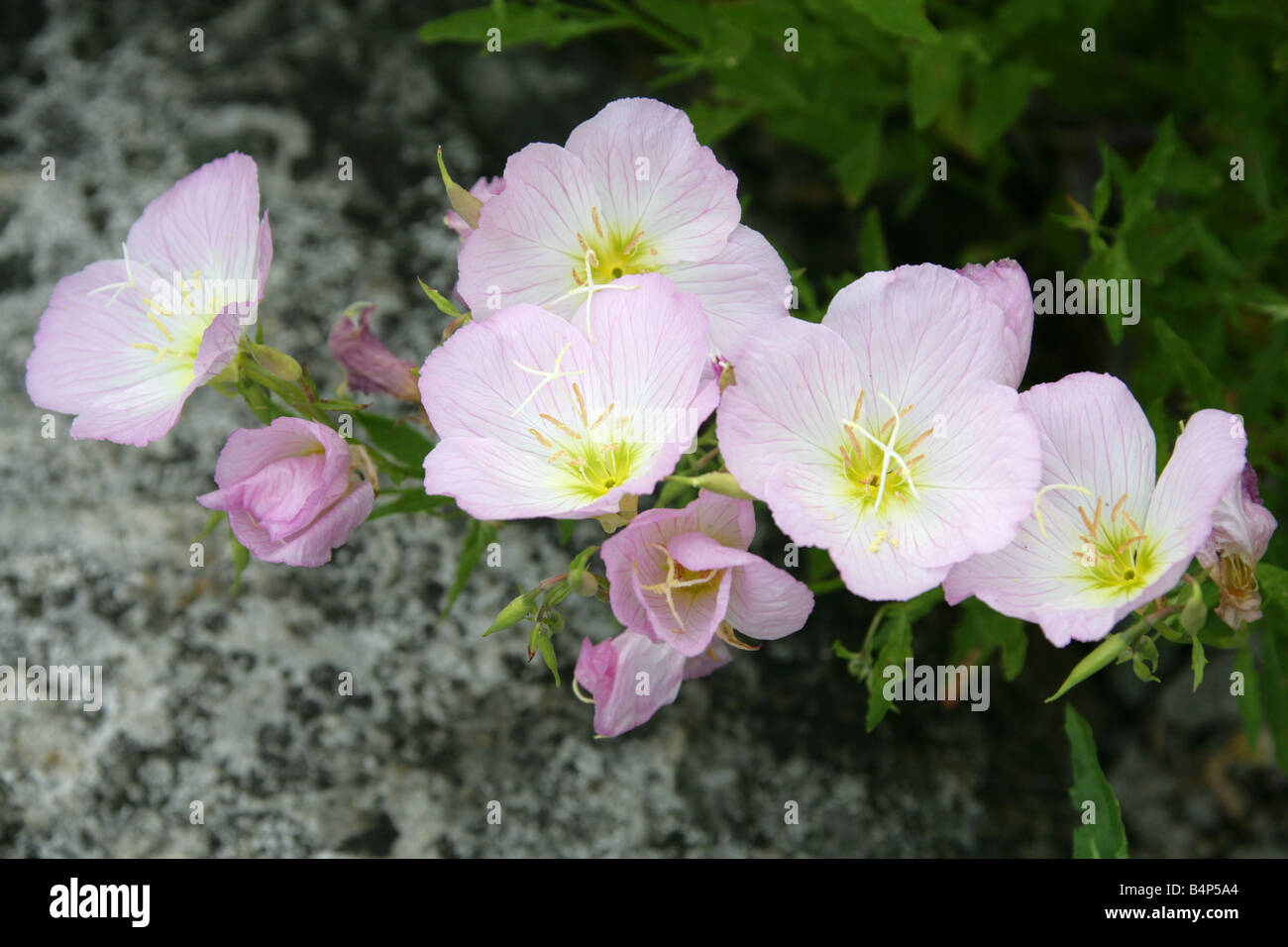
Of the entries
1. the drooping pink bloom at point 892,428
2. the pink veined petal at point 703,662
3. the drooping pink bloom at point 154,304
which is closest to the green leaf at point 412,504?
the drooping pink bloom at point 154,304

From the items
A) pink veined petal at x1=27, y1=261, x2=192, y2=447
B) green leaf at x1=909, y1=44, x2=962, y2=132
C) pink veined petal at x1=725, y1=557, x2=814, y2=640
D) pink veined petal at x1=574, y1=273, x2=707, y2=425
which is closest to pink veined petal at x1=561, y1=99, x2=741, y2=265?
pink veined petal at x1=574, y1=273, x2=707, y2=425

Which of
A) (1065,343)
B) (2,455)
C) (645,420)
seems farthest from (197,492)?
(1065,343)

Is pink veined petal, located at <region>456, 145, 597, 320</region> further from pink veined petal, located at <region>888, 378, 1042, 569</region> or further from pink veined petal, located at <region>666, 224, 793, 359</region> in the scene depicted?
pink veined petal, located at <region>888, 378, 1042, 569</region>

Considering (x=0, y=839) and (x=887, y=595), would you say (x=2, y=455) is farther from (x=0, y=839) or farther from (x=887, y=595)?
(x=887, y=595)

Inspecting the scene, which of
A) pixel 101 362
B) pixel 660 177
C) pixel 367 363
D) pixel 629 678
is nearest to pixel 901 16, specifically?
pixel 660 177

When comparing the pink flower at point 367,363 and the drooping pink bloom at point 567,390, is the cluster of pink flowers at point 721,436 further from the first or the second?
the pink flower at point 367,363
